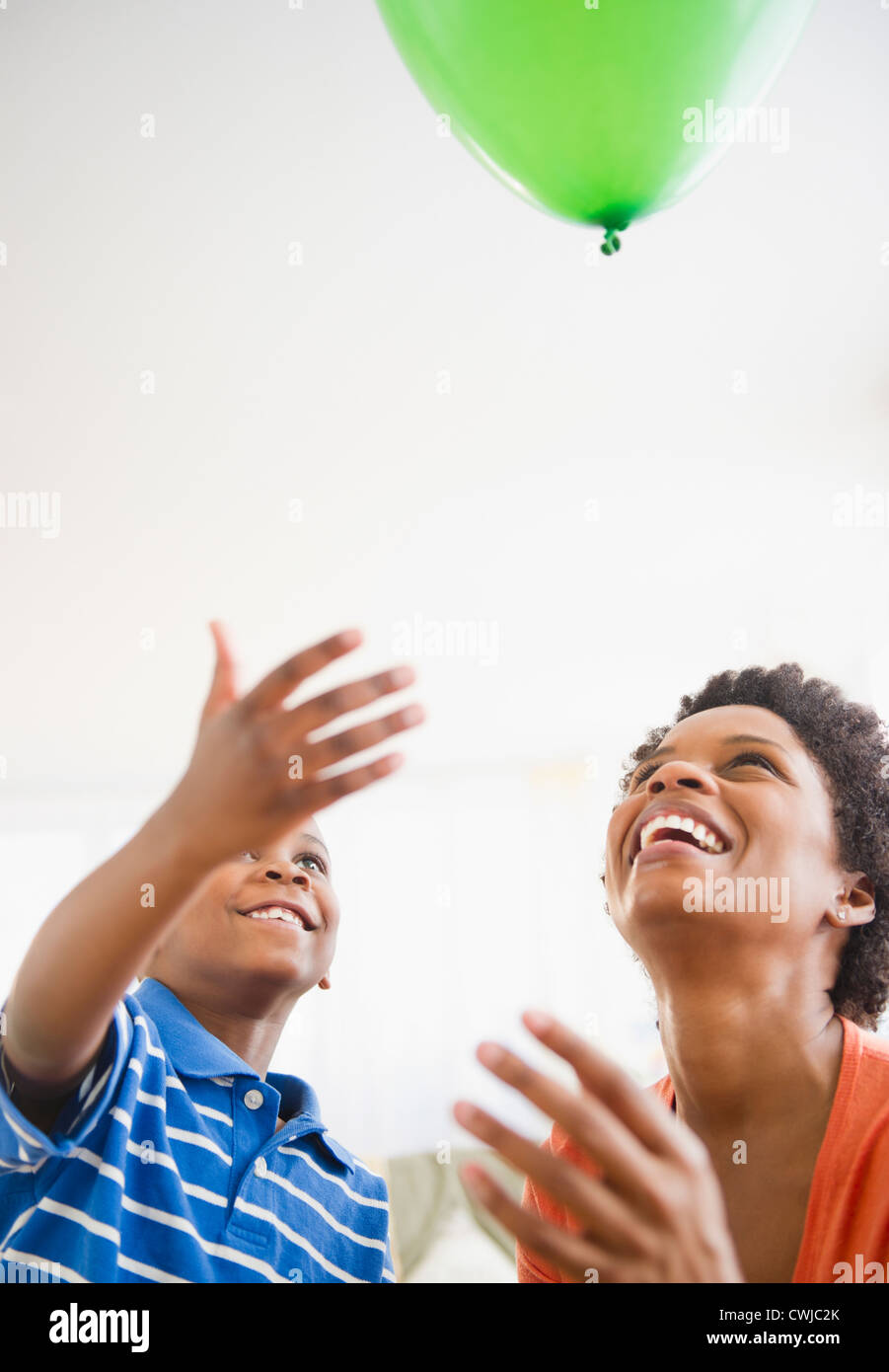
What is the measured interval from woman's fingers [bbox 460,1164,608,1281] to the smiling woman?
1.8 inches

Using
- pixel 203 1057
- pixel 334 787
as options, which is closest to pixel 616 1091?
pixel 334 787

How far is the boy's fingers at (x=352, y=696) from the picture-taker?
582mm

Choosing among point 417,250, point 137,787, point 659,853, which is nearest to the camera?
point 659,853

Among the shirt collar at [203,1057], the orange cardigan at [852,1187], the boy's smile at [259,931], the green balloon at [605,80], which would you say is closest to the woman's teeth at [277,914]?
the boy's smile at [259,931]

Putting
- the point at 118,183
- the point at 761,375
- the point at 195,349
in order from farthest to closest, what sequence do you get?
the point at 761,375 < the point at 195,349 < the point at 118,183

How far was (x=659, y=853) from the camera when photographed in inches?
35.4

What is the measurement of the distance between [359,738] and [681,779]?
46 cm

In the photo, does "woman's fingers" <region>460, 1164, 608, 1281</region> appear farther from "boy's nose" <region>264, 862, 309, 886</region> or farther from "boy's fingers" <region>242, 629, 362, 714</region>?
"boy's nose" <region>264, 862, 309, 886</region>

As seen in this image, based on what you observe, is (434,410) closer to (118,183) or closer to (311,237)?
(311,237)

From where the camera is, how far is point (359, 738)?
1.96ft

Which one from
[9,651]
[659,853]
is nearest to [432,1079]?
[9,651]

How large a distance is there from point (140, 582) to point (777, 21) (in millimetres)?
2960


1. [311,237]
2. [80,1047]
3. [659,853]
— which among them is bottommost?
[80,1047]

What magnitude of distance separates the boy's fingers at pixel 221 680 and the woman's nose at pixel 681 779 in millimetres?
465
